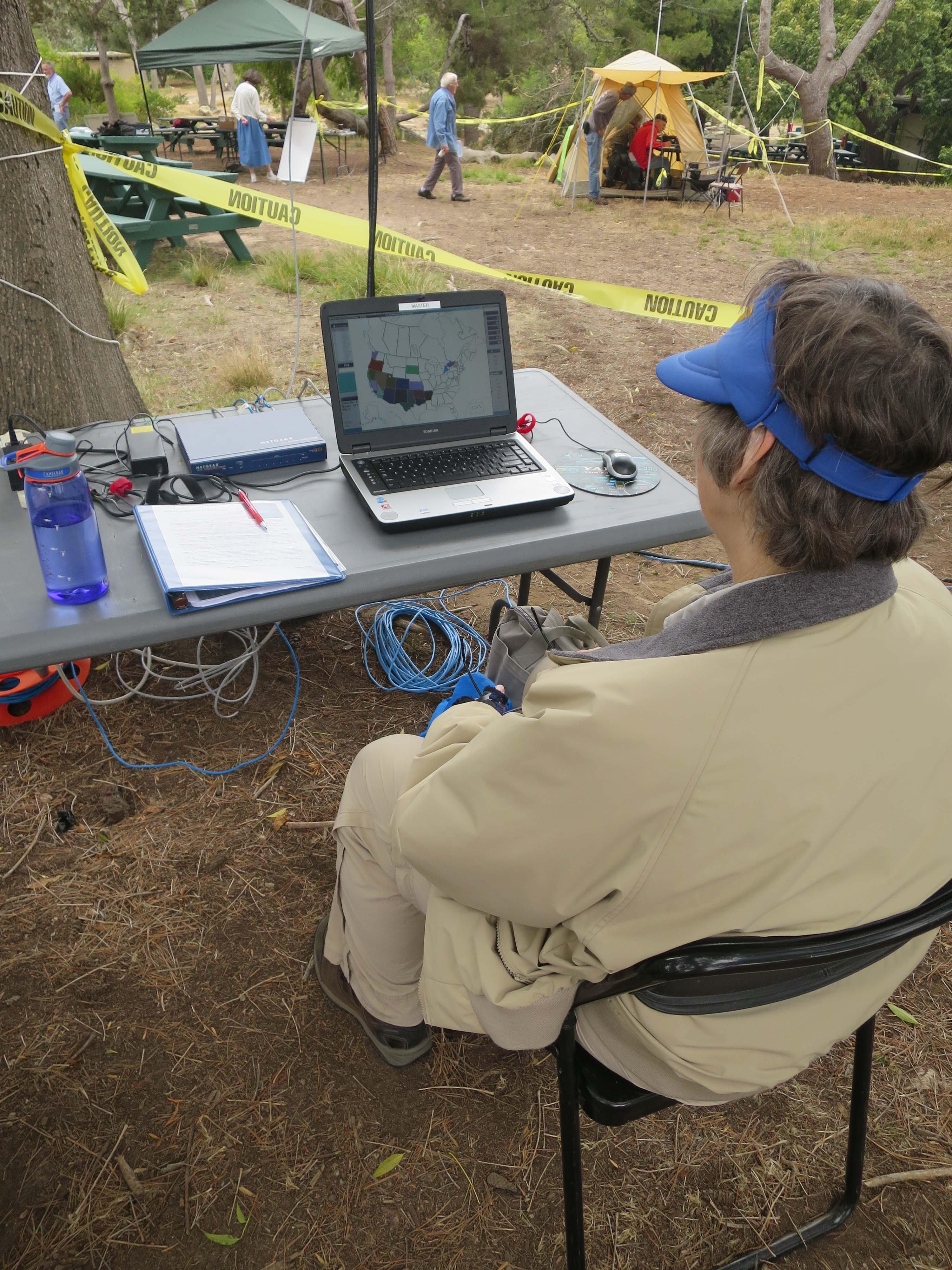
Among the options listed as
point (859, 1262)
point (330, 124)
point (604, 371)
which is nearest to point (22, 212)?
point (859, 1262)

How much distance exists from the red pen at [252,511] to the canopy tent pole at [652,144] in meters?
12.6

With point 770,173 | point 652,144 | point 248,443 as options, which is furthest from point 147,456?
point 770,173

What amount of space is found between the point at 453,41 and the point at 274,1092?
24.7m

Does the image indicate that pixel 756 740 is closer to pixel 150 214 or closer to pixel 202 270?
pixel 202 270

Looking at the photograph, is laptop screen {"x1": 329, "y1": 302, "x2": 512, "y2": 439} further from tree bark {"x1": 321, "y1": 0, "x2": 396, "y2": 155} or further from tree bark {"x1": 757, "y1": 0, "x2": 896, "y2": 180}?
tree bark {"x1": 757, "y1": 0, "x2": 896, "y2": 180}

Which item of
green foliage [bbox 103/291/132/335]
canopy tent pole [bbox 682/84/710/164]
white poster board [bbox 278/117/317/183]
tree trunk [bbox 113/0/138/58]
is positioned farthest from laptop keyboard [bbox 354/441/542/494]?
tree trunk [bbox 113/0/138/58]

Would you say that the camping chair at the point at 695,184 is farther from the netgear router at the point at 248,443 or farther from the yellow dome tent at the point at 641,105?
the netgear router at the point at 248,443

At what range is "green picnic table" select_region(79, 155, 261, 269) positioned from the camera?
7.25 m

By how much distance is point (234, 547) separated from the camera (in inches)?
66.7

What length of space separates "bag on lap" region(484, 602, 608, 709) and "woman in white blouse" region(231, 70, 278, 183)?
12.7 metres

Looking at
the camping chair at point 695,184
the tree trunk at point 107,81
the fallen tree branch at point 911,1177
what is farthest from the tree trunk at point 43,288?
the tree trunk at point 107,81

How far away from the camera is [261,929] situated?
7.04ft

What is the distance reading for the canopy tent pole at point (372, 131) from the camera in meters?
1.86

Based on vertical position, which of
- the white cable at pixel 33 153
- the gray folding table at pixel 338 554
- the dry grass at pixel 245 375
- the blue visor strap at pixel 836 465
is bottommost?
the dry grass at pixel 245 375
